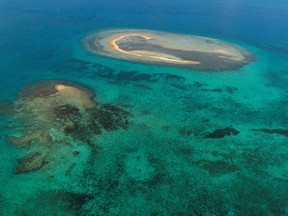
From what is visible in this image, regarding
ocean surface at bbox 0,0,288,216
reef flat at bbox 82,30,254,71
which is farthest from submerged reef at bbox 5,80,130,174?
reef flat at bbox 82,30,254,71

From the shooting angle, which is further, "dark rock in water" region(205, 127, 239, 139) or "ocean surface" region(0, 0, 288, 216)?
"dark rock in water" region(205, 127, 239, 139)

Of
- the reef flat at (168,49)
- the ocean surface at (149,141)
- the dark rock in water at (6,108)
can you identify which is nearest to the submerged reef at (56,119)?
the ocean surface at (149,141)

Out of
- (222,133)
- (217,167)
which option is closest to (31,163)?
(217,167)

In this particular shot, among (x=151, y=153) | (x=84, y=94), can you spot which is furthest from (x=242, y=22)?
(x=151, y=153)

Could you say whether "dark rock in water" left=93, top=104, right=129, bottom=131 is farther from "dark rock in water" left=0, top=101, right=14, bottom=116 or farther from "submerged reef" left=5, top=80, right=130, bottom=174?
"dark rock in water" left=0, top=101, right=14, bottom=116

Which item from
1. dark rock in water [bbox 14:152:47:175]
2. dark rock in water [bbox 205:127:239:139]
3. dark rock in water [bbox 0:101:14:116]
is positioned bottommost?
dark rock in water [bbox 14:152:47:175]

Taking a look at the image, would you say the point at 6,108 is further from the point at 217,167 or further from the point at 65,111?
the point at 217,167

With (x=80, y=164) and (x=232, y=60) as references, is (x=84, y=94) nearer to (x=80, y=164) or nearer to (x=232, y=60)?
(x=80, y=164)

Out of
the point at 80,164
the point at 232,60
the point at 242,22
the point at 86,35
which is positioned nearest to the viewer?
the point at 80,164
